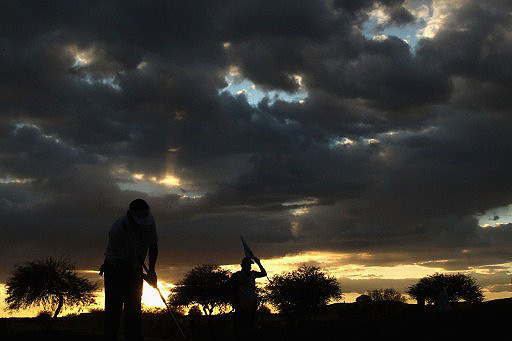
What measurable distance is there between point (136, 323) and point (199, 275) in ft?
162

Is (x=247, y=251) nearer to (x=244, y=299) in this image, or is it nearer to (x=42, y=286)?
(x=244, y=299)

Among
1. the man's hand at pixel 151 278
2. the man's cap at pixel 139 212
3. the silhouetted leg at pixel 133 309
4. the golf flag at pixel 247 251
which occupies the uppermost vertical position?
the golf flag at pixel 247 251

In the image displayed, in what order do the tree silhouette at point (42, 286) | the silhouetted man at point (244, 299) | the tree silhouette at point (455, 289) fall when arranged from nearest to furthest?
the silhouetted man at point (244, 299)
the tree silhouette at point (42, 286)
the tree silhouette at point (455, 289)

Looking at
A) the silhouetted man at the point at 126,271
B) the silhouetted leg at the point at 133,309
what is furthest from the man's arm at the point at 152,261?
the silhouetted leg at the point at 133,309

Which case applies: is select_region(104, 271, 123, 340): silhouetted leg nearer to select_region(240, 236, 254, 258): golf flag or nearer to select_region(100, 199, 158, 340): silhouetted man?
select_region(100, 199, 158, 340): silhouetted man

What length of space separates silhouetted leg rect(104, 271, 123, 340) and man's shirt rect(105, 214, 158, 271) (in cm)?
27

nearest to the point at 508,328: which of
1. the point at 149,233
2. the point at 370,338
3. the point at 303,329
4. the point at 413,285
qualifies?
the point at 370,338

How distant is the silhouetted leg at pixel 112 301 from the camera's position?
33.5ft

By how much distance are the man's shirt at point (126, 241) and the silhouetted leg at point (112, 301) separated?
272mm

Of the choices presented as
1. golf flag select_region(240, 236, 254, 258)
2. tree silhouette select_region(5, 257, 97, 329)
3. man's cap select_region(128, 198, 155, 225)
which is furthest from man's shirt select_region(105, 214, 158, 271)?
tree silhouette select_region(5, 257, 97, 329)

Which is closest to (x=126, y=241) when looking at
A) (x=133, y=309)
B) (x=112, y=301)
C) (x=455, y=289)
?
(x=112, y=301)

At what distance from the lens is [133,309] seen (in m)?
10.3

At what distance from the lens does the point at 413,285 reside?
2990 inches

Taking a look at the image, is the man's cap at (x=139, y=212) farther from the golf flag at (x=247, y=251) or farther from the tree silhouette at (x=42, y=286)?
the tree silhouette at (x=42, y=286)
